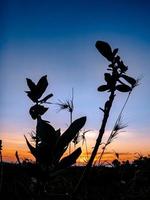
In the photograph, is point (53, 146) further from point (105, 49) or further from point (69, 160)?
point (105, 49)

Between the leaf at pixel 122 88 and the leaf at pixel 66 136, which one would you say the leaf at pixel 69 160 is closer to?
the leaf at pixel 66 136

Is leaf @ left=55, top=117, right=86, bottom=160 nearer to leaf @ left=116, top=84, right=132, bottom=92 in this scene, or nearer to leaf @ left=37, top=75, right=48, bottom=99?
leaf @ left=116, top=84, right=132, bottom=92

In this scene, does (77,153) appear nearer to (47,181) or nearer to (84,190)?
(47,181)

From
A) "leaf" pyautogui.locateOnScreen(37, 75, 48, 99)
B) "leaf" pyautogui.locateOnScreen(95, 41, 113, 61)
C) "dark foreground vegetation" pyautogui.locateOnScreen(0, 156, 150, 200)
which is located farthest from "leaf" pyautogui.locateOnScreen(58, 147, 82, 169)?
"dark foreground vegetation" pyautogui.locateOnScreen(0, 156, 150, 200)

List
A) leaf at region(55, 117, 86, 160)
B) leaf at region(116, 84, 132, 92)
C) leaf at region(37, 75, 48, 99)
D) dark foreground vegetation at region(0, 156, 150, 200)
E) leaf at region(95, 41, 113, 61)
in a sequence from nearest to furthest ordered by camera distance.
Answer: leaf at region(55, 117, 86, 160) → leaf at region(95, 41, 113, 61) → leaf at region(116, 84, 132, 92) → leaf at region(37, 75, 48, 99) → dark foreground vegetation at region(0, 156, 150, 200)

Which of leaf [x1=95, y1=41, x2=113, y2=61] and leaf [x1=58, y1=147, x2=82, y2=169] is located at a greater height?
leaf [x1=95, y1=41, x2=113, y2=61]

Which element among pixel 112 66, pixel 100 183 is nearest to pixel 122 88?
pixel 112 66

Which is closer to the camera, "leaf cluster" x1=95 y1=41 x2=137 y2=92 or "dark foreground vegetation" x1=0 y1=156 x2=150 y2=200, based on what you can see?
"leaf cluster" x1=95 y1=41 x2=137 y2=92

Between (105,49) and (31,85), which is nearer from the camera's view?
(105,49)
